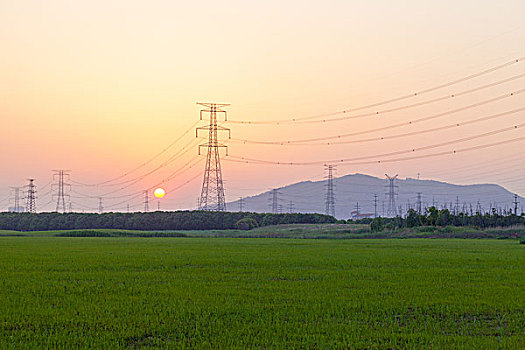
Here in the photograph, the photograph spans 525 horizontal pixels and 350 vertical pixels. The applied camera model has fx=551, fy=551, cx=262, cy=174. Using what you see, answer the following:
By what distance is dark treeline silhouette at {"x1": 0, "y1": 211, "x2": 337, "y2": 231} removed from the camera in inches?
4055

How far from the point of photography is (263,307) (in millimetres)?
13359

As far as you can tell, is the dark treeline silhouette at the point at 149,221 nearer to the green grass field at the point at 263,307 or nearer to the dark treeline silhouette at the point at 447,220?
the dark treeline silhouette at the point at 447,220

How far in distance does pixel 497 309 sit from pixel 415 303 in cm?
194

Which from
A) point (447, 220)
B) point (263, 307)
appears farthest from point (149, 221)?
point (263, 307)

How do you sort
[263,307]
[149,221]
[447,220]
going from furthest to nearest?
[149,221] → [447,220] → [263,307]

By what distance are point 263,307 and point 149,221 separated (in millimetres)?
93354

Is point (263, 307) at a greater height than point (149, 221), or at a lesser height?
lesser

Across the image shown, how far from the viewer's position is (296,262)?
2508 centimetres

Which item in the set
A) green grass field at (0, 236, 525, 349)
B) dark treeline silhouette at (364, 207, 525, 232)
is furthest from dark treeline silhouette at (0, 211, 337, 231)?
green grass field at (0, 236, 525, 349)

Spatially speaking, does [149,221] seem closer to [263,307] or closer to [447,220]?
[447,220]

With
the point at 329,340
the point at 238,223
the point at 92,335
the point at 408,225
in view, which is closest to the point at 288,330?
the point at 329,340

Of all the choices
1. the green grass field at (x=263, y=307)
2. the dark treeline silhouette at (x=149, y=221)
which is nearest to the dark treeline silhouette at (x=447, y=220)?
the dark treeline silhouette at (x=149, y=221)

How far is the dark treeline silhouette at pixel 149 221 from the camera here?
10300cm

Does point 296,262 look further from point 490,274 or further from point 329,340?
point 329,340
